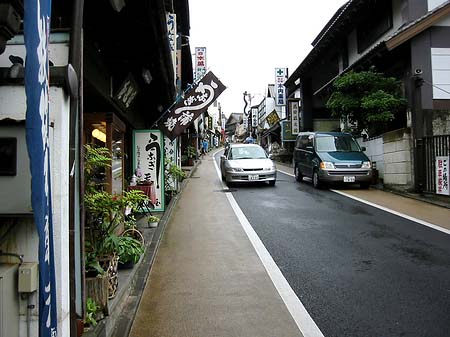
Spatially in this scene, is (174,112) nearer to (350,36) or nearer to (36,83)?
(36,83)

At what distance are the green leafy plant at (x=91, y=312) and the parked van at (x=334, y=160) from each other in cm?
1141

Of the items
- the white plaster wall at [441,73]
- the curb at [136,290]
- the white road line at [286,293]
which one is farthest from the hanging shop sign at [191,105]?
the white plaster wall at [441,73]

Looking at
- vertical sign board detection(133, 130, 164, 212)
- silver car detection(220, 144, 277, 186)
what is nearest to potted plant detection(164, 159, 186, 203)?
vertical sign board detection(133, 130, 164, 212)

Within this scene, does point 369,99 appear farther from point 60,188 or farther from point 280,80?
point 280,80

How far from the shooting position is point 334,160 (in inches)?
567

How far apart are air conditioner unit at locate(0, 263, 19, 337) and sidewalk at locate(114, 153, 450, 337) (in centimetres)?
145

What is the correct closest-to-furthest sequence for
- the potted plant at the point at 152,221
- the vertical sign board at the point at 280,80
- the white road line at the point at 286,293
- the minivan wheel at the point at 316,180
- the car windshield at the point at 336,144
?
1. the white road line at the point at 286,293
2. the potted plant at the point at 152,221
3. the minivan wheel at the point at 316,180
4. the car windshield at the point at 336,144
5. the vertical sign board at the point at 280,80

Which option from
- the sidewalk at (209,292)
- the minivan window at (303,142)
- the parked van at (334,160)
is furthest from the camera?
the minivan window at (303,142)

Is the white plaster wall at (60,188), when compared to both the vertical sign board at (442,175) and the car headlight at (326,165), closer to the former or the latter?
the vertical sign board at (442,175)

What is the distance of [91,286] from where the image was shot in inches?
157

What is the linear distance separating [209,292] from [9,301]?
2848 mm

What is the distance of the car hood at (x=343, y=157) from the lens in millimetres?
14398

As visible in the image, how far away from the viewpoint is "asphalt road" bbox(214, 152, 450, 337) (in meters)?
4.16

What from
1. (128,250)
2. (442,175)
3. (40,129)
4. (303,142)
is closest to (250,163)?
(303,142)
